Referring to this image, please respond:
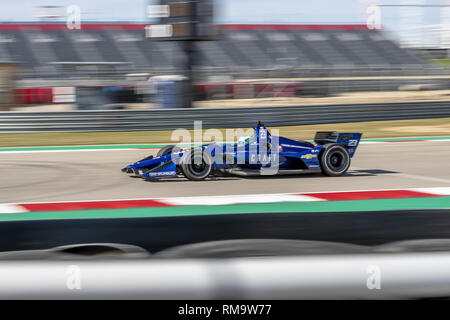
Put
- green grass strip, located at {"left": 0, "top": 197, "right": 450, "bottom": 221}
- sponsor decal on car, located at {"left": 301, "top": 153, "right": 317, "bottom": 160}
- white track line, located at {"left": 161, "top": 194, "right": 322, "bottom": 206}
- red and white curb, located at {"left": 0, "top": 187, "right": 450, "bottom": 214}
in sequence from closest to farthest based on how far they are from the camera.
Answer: green grass strip, located at {"left": 0, "top": 197, "right": 450, "bottom": 221}, red and white curb, located at {"left": 0, "top": 187, "right": 450, "bottom": 214}, white track line, located at {"left": 161, "top": 194, "right": 322, "bottom": 206}, sponsor decal on car, located at {"left": 301, "top": 153, "right": 317, "bottom": 160}

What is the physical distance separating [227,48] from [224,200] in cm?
4357

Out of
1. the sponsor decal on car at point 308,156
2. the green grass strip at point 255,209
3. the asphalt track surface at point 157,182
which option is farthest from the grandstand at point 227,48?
the green grass strip at point 255,209

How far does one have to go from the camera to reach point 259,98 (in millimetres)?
32031

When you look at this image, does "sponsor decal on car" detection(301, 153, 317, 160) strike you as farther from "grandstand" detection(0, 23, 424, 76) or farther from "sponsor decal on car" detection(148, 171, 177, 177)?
"grandstand" detection(0, 23, 424, 76)

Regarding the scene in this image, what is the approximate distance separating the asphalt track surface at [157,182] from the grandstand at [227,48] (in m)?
28.7

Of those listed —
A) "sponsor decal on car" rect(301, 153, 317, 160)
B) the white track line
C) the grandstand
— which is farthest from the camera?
the grandstand

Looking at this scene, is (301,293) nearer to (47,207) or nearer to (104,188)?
(47,207)

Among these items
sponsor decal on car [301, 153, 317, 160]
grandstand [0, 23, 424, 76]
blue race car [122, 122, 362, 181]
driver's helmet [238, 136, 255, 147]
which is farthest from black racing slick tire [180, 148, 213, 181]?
grandstand [0, 23, 424, 76]

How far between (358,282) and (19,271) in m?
1.42

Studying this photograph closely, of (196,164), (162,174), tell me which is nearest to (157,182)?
(162,174)

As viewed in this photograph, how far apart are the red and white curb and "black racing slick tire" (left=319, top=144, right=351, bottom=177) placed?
1.03m

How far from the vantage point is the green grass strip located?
6.05m

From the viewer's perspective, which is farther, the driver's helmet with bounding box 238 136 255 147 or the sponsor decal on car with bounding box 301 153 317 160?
the sponsor decal on car with bounding box 301 153 317 160
